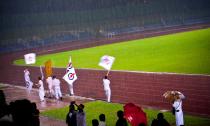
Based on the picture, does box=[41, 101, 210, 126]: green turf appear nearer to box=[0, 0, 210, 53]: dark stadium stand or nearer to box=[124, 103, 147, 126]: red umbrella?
box=[124, 103, 147, 126]: red umbrella

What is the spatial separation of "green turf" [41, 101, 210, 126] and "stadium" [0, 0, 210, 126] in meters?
0.39

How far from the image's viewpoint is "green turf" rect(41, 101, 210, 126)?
12844mm

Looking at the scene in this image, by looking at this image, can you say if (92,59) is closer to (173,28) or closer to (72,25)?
(72,25)

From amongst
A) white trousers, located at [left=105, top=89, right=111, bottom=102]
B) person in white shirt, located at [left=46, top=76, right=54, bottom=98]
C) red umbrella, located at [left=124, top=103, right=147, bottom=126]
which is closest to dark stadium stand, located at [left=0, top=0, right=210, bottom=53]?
person in white shirt, located at [left=46, top=76, right=54, bottom=98]

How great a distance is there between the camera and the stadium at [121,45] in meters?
16.7

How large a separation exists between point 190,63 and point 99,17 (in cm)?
2595

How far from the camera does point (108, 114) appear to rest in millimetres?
14414

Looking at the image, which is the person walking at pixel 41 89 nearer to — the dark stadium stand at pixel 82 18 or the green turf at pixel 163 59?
the green turf at pixel 163 59

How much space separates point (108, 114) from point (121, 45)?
21092mm

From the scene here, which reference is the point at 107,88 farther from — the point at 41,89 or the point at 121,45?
the point at 121,45

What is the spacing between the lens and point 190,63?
20.8m

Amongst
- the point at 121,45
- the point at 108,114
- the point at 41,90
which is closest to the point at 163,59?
the point at 41,90

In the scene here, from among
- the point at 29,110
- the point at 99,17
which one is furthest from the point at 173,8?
the point at 29,110

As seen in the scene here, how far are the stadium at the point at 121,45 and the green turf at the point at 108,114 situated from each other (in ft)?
1.27
